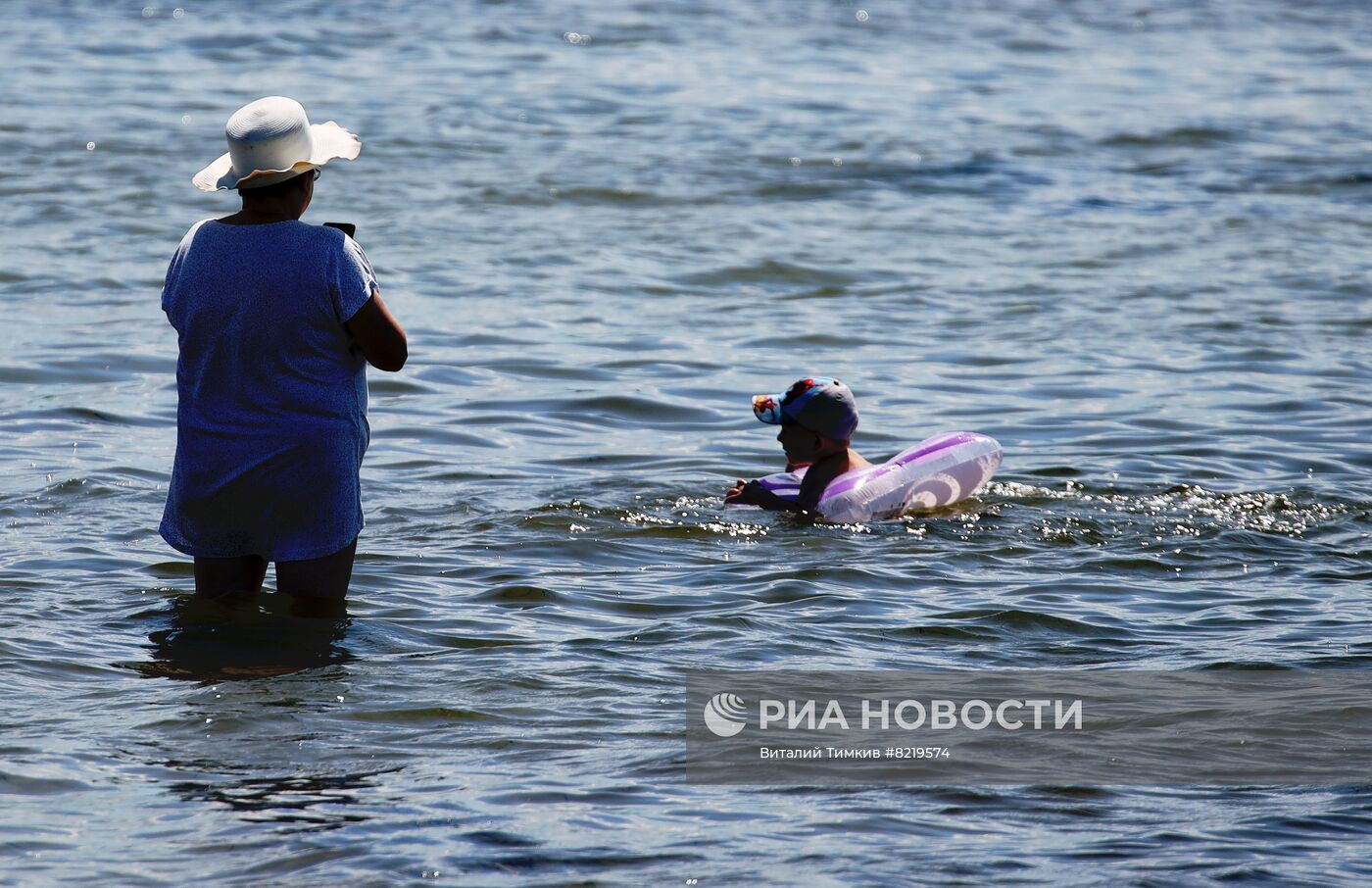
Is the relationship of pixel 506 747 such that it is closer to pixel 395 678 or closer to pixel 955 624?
pixel 395 678

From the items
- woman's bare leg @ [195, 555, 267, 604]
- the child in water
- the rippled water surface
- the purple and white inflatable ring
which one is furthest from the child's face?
woman's bare leg @ [195, 555, 267, 604]

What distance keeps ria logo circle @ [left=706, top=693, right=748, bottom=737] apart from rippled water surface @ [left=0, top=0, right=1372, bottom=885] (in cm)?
14

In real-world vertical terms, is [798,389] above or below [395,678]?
above

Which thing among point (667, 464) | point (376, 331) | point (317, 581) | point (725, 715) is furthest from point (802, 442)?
point (376, 331)

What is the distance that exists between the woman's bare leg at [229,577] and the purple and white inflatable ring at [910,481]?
3050 millimetres

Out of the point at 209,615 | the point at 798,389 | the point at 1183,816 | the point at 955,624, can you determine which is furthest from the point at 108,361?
the point at 1183,816

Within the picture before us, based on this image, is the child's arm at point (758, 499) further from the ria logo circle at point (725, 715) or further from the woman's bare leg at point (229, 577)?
the woman's bare leg at point (229, 577)

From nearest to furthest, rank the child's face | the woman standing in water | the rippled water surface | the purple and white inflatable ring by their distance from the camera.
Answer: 1. the rippled water surface
2. the woman standing in water
3. the purple and white inflatable ring
4. the child's face

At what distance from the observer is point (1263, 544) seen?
7508 mm

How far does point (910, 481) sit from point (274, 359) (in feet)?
11.8

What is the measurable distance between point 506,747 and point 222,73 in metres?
19.0

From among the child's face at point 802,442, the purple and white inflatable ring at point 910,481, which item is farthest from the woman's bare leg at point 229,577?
the child's face at point 802,442

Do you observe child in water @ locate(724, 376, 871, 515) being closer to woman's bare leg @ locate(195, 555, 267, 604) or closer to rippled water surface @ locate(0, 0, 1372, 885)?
rippled water surface @ locate(0, 0, 1372, 885)

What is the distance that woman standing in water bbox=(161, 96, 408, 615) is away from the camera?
16.6ft
